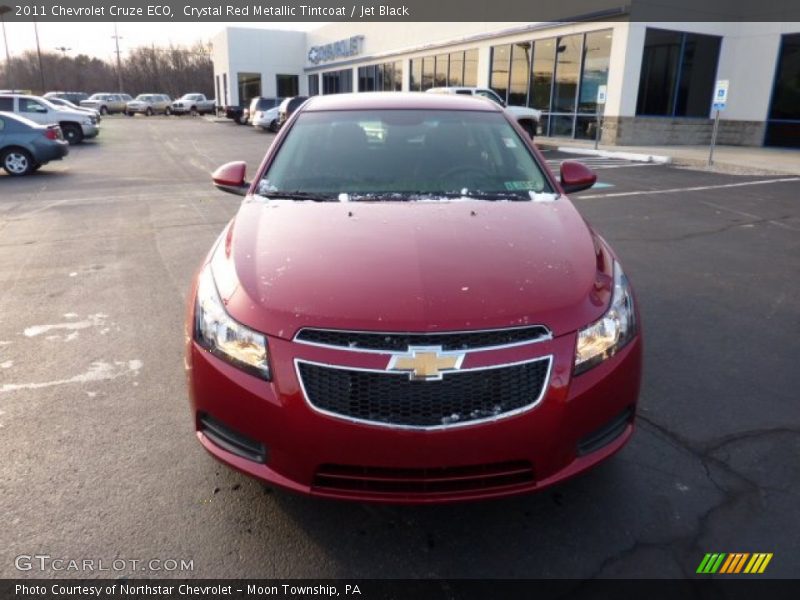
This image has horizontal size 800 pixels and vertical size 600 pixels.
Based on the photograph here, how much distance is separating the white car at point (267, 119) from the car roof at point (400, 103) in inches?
1020

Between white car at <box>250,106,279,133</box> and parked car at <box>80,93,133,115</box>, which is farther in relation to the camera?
parked car at <box>80,93,133,115</box>

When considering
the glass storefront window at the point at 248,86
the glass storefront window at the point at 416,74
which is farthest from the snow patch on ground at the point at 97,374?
the glass storefront window at the point at 248,86

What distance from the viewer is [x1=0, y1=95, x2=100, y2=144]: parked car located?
18.4 metres

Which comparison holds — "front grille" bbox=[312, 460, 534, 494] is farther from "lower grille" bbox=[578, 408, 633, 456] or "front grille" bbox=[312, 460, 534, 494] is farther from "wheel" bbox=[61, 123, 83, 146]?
"wheel" bbox=[61, 123, 83, 146]

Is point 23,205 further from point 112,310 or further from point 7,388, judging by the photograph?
point 7,388

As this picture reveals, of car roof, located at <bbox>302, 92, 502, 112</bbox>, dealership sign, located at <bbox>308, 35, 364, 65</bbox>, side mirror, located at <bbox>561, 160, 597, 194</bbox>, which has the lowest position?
side mirror, located at <bbox>561, 160, 597, 194</bbox>

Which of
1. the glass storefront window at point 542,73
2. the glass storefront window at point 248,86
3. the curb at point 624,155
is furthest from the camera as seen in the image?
the glass storefront window at point 248,86

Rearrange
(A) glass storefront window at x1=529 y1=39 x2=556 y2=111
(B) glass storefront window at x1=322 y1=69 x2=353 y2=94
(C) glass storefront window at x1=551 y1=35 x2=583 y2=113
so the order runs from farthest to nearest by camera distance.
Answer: (B) glass storefront window at x1=322 y1=69 x2=353 y2=94 < (A) glass storefront window at x1=529 y1=39 x2=556 y2=111 < (C) glass storefront window at x1=551 y1=35 x2=583 y2=113

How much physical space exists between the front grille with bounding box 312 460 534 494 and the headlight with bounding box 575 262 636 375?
1.44ft

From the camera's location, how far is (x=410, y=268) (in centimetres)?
241

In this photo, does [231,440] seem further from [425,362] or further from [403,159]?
[403,159]

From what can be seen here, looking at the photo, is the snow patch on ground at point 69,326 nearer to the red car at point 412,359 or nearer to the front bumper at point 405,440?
the red car at point 412,359

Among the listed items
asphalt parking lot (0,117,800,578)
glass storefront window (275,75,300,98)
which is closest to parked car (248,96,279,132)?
glass storefront window (275,75,300,98)

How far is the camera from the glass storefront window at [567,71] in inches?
820
